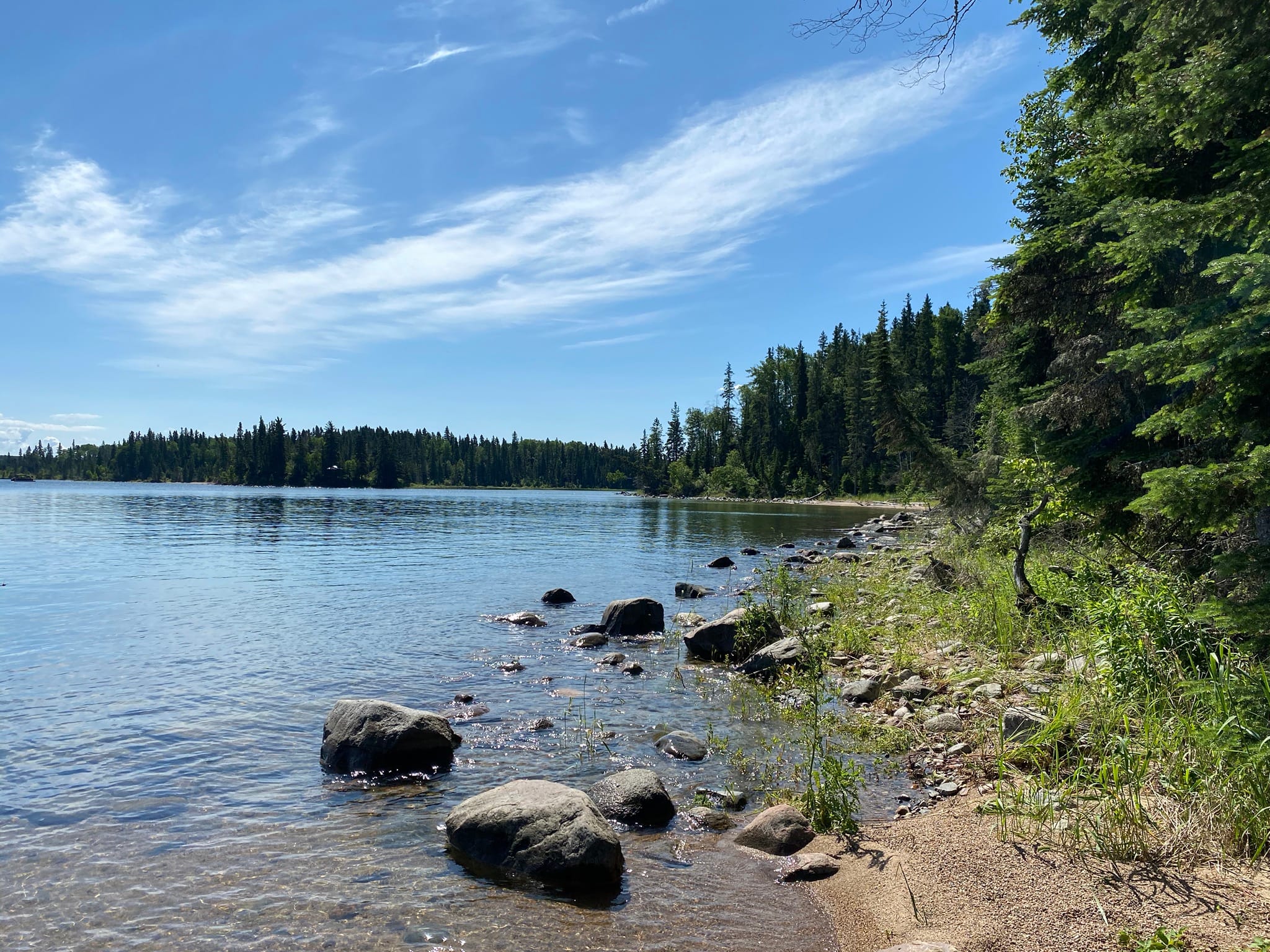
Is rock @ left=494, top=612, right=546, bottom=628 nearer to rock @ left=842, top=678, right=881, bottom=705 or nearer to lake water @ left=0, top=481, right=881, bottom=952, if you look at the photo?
lake water @ left=0, top=481, right=881, bottom=952

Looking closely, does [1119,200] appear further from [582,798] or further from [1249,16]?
[582,798]

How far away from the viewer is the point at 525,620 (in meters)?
20.1

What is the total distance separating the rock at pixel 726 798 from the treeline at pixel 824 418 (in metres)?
81.5

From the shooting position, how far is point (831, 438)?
116 metres

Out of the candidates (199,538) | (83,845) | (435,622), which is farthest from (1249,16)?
(199,538)

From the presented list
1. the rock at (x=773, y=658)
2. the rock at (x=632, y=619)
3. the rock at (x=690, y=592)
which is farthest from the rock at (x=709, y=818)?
the rock at (x=690, y=592)

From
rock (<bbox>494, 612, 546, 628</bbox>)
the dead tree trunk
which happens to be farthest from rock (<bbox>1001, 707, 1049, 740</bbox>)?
rock (<bbox>494, 612, 546, 628</bbox>)

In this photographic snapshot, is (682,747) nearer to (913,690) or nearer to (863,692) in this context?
(863,692)

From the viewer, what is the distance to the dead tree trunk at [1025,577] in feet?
39.8

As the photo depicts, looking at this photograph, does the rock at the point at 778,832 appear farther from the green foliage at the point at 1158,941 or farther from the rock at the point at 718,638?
the rock at the point at 718,638

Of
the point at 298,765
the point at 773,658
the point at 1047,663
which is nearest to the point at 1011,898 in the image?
the point at 1047,663

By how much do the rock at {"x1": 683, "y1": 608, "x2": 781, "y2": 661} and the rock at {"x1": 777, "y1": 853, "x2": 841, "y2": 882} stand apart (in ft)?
28.7

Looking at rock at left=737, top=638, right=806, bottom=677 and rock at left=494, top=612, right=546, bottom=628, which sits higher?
rock at left=737, top=638, right=806, bottom=677

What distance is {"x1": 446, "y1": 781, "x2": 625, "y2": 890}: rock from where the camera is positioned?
264 inches
